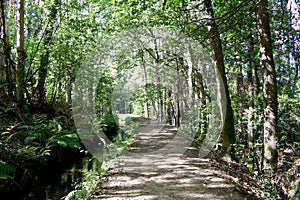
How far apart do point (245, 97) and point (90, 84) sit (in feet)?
26.9

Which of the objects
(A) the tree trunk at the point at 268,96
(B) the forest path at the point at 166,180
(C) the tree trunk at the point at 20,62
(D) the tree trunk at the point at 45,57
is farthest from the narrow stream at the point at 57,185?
(A) the tree trunk at the point at 268,96

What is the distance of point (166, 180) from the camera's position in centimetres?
561

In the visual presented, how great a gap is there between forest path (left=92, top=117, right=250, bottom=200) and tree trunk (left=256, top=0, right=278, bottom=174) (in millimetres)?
1068

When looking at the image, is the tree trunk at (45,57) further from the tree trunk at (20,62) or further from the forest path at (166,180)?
the forest path at (166,180)

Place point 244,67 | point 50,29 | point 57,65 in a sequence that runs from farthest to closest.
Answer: point 57,65, point 50,29, point 244,67

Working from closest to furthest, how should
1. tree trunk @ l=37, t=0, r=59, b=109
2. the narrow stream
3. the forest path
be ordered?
the forest path
the narrow stream
tree trunk @ l=37, t=0, r=59, b=109

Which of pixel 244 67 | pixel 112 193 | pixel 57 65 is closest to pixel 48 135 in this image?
pixel 112 193

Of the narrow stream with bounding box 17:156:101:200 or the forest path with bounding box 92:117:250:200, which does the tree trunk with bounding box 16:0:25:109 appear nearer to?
the narrow stream with bounding box 17:156:101:200

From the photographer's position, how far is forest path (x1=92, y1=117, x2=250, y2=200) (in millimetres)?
4758

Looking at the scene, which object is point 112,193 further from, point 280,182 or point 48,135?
point 48,135

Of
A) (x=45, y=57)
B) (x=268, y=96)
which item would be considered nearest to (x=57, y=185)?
(x=45, y=57)

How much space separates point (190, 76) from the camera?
12.7 metres

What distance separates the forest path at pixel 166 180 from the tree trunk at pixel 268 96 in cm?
→ 107

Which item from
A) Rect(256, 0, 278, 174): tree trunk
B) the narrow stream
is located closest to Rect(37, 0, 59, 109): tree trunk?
the narrow stream
